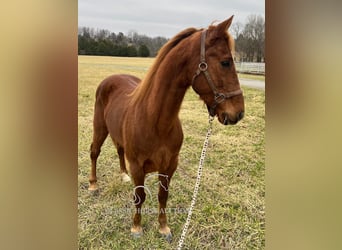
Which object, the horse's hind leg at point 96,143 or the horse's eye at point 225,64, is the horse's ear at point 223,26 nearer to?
the horse's eye at point 225,64

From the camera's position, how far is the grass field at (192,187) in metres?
0.84

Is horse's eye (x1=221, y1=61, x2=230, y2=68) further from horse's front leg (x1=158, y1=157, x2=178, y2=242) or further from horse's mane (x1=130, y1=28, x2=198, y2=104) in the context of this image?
horse's front leg (x1=158, y1=157, x2=178, y2=242)

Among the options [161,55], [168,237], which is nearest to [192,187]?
[168,237]

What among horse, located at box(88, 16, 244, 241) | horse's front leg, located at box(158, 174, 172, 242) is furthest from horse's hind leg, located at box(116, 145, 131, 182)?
horse's front leg, located at box(158, 174, 172, 242)

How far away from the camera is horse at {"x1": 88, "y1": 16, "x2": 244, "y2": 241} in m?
0.78

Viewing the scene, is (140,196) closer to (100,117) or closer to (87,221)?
(87,221)

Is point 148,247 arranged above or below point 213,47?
below

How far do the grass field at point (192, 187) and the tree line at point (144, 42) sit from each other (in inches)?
1.1

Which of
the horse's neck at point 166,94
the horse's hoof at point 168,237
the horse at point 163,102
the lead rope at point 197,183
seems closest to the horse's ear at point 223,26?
the horse at point 163,102

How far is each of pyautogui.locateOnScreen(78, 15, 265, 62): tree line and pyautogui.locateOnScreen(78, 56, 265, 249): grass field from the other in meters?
0.03
